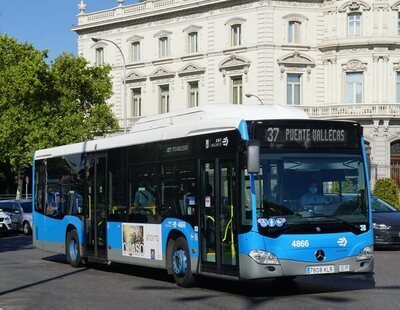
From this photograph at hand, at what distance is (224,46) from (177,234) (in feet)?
138

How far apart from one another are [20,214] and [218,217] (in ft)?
80.9

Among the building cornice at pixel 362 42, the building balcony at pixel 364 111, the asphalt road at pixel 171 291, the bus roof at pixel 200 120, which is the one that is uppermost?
the building cornice at pixel 362 42

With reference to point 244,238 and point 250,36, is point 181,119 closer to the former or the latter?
point 244,238

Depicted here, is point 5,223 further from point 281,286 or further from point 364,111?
point 364,111

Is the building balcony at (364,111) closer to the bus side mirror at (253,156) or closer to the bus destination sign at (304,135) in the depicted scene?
the bus destination sign at (304,135)

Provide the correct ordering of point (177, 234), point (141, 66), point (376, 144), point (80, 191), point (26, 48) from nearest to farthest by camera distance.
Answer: point (177, 234) < point (80, 191) < point (26, 48) < point (376, 144) < point (141, 66)

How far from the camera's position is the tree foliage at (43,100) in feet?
158

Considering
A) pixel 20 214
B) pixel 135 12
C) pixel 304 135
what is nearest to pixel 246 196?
pixel 304 135

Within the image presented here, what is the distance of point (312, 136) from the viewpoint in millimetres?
12867

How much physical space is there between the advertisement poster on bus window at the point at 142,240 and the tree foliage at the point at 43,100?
3254 cm

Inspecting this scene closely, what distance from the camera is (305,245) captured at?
486 inches

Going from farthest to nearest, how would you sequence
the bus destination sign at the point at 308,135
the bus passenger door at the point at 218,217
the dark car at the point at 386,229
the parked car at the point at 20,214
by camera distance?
the parked car at the point at 20,214
the dark car at the point at 386,229
the bus passenger door at the point at 218,217
the bus destination sign at the point at 308,135

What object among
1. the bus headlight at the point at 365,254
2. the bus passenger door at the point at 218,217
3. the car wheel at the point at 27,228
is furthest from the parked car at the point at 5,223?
the bus headlight at the point at 365,254

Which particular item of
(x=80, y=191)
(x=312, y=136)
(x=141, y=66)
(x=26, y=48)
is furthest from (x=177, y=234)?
(x=141, y=66)
